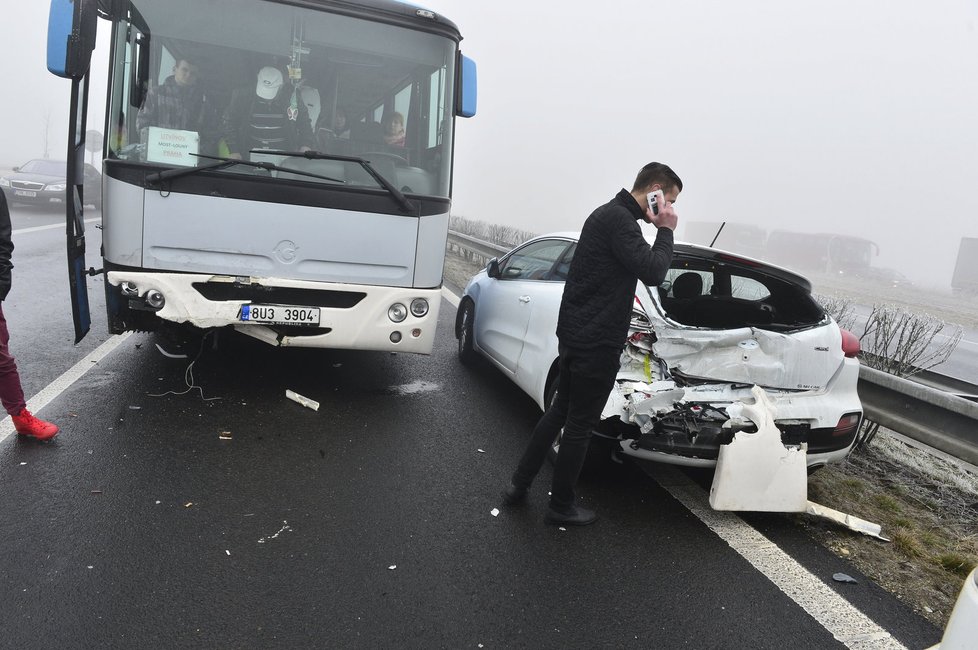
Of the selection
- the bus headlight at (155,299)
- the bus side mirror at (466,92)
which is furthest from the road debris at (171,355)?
the bus side mirror at (466,92)

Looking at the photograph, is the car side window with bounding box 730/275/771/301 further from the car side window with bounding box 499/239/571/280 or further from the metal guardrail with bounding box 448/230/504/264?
the metal guardrail with bounding box 448/230/504/264

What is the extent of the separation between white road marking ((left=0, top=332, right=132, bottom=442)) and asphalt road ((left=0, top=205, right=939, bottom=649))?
10cm

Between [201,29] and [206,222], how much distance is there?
128 cm

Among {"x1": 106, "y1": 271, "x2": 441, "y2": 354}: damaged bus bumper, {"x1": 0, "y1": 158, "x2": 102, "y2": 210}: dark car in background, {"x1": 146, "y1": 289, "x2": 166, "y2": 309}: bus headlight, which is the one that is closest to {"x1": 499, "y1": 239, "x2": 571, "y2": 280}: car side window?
{"x1": 106, "y1": 271, "x2": 441, "y2": 354}: damaged bus bumper

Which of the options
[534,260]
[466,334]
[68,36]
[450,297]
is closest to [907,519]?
[534,260]

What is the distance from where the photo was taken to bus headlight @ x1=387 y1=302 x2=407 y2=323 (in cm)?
505

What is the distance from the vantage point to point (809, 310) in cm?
423

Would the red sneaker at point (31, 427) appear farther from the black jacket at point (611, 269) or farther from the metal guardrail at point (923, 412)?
the metal guardrail at point (923, 412)

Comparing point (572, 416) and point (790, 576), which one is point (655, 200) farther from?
point (790, 576)

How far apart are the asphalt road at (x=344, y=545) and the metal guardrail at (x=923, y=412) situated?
3.54ft

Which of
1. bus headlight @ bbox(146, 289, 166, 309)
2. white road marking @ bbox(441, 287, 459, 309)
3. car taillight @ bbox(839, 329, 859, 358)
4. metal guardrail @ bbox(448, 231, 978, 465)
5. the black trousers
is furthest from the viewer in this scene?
white road marking @ bbox(441, 287, 459, 309)

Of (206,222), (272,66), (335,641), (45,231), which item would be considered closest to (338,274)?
(206,222)

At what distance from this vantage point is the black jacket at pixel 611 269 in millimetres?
3246

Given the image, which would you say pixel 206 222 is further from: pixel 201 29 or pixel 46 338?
pixel 46 338
